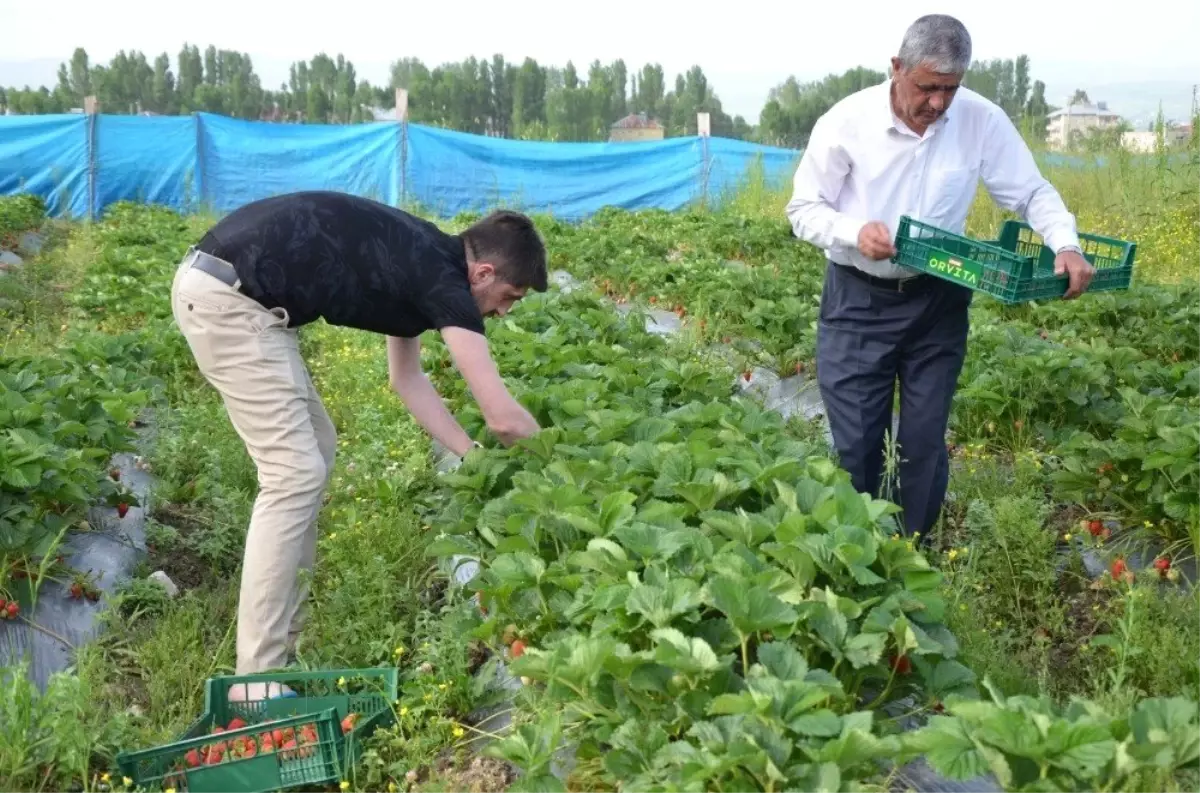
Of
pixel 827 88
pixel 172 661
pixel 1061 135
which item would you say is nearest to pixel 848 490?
pixel 172 661

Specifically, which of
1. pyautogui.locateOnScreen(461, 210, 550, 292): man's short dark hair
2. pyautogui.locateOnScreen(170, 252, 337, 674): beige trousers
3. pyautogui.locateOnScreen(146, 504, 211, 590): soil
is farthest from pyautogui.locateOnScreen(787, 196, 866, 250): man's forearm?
pyautogui.locateOnScreen(146, 504, 211, 590): soil

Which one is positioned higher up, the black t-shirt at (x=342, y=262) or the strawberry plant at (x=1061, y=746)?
the black t-shirt at (x=342, y=262)

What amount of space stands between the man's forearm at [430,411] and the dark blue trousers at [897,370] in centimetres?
137

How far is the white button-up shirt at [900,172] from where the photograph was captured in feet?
13.5

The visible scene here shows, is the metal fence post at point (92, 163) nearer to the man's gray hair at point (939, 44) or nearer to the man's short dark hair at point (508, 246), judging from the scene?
the man's short dark hair at point (508, 246)

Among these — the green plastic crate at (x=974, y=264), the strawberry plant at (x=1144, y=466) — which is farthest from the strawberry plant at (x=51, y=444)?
the strawberry plant at (x=1144, y=466)

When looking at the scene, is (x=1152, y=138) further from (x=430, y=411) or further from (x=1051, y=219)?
(x=430, y=411)

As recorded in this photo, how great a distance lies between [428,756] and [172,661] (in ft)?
3.44

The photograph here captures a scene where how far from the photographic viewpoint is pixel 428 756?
322 centimetres

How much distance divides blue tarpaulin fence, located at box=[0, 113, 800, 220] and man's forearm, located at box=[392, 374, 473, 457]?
15.5m

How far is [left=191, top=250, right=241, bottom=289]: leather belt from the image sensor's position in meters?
3.55

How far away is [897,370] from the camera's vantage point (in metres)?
4.43

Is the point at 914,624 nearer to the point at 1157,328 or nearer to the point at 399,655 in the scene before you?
the point at 399,655

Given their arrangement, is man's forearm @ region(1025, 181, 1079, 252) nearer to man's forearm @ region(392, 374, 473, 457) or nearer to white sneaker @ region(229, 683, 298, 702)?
man's forearm @ region(392, 374, 473, 457)
